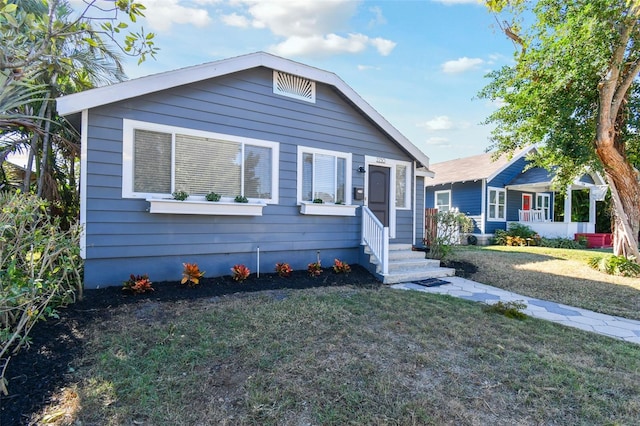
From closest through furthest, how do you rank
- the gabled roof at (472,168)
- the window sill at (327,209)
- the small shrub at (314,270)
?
the small shrub at (314,270) < the window sill at (327,209) < the gabled roof at (472,168)

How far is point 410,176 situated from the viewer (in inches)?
332

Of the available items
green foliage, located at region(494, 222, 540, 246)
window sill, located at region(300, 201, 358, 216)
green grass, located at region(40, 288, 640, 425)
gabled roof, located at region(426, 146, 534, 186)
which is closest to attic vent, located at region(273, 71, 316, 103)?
window sill, located at region(300, 201, 358, 216)

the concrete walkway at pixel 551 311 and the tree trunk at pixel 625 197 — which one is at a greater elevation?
the tree trunk at pixel 625 197

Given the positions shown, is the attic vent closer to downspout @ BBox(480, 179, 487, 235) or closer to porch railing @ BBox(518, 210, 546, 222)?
downspout @ BBox(480, 179, 487, 235)

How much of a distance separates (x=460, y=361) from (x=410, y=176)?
591 centimetres

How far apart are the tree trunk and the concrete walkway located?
15.1ft

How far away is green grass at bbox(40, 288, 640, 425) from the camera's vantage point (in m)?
2.32

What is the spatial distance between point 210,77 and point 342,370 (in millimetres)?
5070

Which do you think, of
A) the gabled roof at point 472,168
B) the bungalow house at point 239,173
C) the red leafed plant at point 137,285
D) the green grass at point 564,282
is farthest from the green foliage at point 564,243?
the red leafed plant at point 137,285

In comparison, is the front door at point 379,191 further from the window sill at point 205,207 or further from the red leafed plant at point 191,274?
the red leafed plant at point 191,274

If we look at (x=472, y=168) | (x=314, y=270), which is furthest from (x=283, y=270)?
(x=472, y=168)

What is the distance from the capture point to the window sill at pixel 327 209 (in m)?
6.66

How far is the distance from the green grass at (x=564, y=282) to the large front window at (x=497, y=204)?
630 centimetres

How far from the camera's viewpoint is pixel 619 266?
7754 mm
